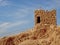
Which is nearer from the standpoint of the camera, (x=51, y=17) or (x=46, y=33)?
(x=46, y=33)

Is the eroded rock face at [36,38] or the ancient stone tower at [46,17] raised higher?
the ancient stone tower at [46,17]

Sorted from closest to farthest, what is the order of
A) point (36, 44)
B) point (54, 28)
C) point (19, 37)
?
1. point (36, 44)
2. point (54, 28)
3. point (19, 37)

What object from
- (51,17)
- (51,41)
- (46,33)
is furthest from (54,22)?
(51,41)

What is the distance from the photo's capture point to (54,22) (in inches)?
2387

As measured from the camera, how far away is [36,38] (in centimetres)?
5641

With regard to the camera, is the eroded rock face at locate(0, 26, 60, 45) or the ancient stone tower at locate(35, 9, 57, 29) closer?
the eroded rock face at locate(0, 26, 60, 45)

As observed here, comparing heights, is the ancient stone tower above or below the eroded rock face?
above

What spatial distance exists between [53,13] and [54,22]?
2.12 m

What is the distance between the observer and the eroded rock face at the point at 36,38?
51747mm

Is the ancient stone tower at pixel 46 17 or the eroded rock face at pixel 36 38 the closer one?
the eroded rock face at pixel 36 38

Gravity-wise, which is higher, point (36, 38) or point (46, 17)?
point (46, 17)

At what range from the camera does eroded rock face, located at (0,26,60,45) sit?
170ft

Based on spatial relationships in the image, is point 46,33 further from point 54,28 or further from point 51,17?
point 51,17

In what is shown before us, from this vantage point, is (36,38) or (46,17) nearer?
(36,38)
